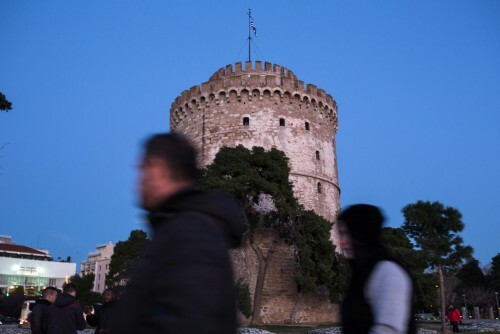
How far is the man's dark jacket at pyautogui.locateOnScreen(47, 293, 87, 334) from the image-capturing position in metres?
5.47

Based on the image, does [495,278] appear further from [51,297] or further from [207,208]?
[207,208]

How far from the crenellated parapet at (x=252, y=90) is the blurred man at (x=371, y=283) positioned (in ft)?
74.5

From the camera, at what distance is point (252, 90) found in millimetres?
25234

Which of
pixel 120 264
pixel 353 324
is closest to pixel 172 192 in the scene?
pixel 353 324

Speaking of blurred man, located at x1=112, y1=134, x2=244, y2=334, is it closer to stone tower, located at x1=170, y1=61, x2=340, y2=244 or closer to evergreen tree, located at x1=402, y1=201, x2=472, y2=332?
evergreen tree, located at x1=402, y1=201, x2=472, y2=332

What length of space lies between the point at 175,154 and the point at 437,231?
2056cm

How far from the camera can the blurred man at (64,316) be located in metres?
5.47

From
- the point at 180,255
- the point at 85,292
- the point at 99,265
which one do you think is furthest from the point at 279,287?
the point at 99,265

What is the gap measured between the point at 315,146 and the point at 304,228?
20.9ft

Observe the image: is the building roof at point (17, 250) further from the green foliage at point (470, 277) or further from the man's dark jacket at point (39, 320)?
the man's dark jacket at point (39, 320)

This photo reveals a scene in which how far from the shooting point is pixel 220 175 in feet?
67.8

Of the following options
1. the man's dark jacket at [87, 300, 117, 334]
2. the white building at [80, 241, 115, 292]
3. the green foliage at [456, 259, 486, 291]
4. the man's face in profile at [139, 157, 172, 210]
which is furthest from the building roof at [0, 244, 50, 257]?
the man's face in profile at [139, 157, 172, 210]

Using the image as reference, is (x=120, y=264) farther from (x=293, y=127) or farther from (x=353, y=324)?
(x=353, y=324)

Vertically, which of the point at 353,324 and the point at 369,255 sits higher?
the point at 369,255
